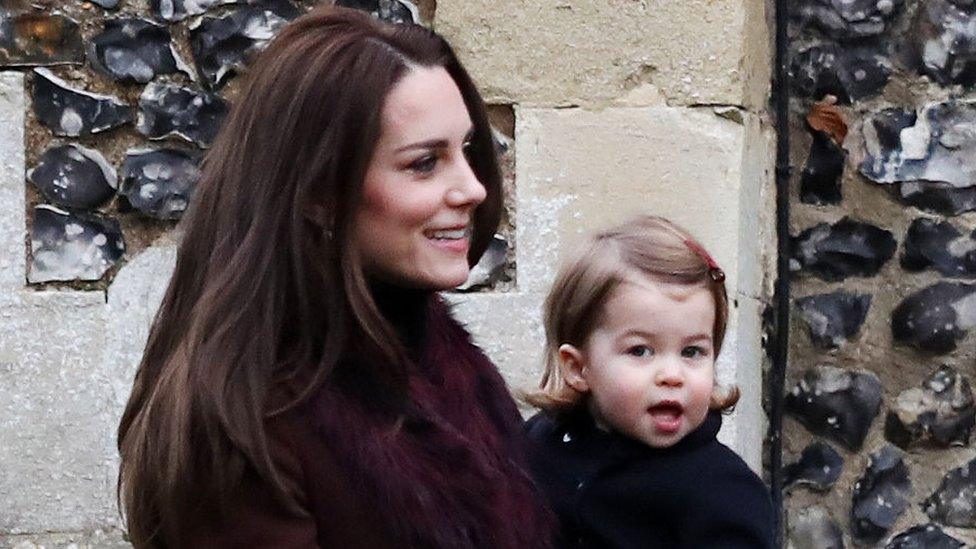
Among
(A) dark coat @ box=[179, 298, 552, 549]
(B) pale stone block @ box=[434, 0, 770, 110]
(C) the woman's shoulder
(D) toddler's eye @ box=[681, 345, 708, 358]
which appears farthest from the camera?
(B) pale stone block @ box=[434, 0, 770, 110]

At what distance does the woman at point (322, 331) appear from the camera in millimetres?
1816

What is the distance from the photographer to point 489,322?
3.14m

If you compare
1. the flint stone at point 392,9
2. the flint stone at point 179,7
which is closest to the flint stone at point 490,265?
the flint stone at point 392,9

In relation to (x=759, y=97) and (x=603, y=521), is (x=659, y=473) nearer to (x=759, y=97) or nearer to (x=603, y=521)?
(x=603, y=521)

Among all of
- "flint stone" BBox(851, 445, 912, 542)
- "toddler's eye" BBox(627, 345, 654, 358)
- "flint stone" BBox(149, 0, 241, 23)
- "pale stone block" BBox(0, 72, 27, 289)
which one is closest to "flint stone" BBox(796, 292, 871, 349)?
"flint stone" BBox(851, 445, 912, 542)

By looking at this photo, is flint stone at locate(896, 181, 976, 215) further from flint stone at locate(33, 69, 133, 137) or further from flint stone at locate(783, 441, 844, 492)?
flint stone at locate(33, 69, 133, 137)

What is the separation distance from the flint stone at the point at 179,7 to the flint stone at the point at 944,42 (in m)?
1.35

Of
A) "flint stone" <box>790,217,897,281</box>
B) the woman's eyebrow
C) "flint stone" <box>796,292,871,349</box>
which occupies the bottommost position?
"flint stone" <box>796,292,871,349</box>

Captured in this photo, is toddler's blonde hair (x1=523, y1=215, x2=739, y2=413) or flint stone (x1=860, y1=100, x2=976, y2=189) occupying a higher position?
toddler's blonde hair (x1=523, y1=215, x2=739, y2=413)

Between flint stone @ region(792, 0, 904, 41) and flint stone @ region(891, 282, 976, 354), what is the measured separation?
53cm

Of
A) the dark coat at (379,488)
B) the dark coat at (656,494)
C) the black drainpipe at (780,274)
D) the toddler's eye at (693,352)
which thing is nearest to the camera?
the dark coat at (379,488)

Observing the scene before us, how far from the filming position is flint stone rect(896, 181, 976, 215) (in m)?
3.53

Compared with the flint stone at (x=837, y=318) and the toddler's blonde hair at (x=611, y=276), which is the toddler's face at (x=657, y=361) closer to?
the toddler's blonde hair at (x=611, y=276)

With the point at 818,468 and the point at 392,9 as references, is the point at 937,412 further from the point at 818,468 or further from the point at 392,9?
the point at 392,9
